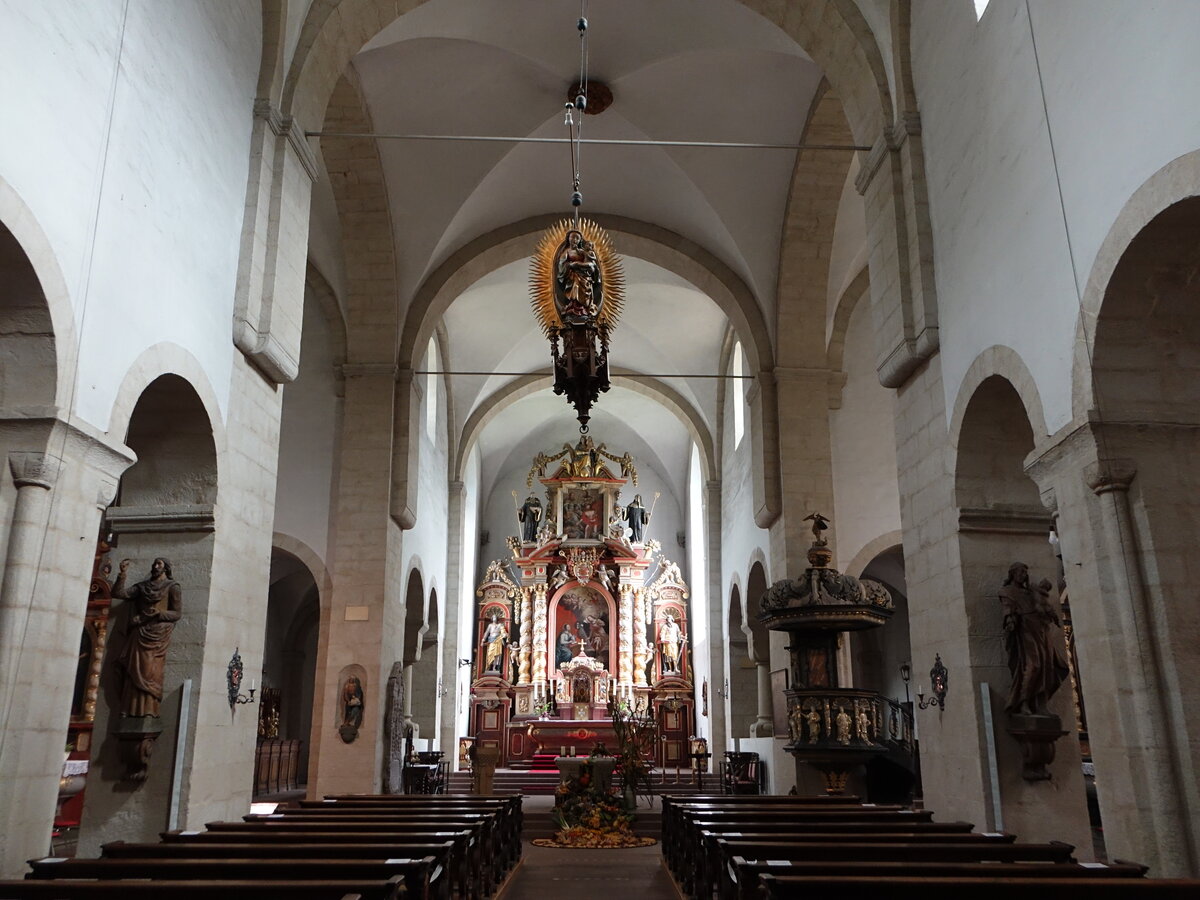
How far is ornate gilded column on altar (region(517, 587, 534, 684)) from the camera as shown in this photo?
23953 millimetres

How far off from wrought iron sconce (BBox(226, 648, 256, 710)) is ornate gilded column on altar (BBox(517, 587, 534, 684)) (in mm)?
16596

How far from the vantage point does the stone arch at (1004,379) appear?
613cm

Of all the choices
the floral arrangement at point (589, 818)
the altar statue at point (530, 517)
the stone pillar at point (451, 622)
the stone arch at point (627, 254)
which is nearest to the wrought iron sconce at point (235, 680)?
the floral arrangement at point (589, 818)

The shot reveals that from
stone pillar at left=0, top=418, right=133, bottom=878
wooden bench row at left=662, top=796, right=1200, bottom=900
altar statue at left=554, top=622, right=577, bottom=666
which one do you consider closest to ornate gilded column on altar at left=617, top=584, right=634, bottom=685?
altar statue at left=554, top=622, right=577, bottom=666

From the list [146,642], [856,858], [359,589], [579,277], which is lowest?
[856,858]

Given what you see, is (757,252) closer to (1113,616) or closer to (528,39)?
(528,39)

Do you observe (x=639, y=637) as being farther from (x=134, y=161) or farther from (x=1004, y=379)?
(x=134, y=161)

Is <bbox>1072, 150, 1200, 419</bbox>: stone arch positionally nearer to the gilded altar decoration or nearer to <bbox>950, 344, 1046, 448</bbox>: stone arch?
<bbox>950, 344, 1046, 448</bbox>: stone arch

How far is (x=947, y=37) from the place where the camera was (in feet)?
25.1

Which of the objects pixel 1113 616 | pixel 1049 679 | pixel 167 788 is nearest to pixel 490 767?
pixel 167 788

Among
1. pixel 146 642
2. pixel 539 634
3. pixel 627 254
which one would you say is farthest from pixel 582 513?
pixel 146 642

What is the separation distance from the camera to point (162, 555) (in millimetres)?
7125

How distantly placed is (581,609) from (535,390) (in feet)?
20.7

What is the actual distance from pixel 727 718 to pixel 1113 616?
13195mm
